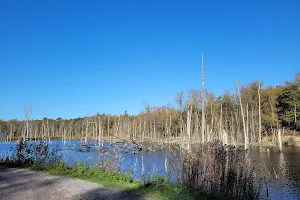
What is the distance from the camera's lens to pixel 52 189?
9.12 meters

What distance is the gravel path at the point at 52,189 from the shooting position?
324 inches

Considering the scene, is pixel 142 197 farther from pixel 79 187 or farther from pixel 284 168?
pixel 284 168

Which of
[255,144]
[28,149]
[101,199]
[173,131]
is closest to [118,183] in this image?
[101,199]

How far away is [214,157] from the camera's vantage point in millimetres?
9648

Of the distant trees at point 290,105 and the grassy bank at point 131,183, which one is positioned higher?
the distant trees at point 290,105

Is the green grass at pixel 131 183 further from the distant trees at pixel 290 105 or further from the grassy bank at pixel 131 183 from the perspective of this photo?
the distant trees at pixel 290 105

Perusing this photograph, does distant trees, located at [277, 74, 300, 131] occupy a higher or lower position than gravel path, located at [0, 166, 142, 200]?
higher

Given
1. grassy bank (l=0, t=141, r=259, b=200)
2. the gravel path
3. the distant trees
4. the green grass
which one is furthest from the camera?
the distant trees

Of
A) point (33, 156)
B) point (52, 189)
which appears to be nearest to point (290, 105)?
point (33, 156)

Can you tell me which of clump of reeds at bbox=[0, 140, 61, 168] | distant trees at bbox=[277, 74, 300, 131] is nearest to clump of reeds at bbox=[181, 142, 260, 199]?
clump of reeds at bbox=[0, 140, 61, 168]

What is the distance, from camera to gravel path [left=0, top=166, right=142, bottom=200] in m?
8.23

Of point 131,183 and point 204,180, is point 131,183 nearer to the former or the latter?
point 131,183

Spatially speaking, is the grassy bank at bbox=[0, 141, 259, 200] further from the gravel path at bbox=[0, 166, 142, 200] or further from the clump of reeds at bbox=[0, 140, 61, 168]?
the clump of reeds at bbox=[0, 140, 61, 168]

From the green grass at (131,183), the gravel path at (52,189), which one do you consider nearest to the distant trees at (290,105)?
the green grass at (131,183)
